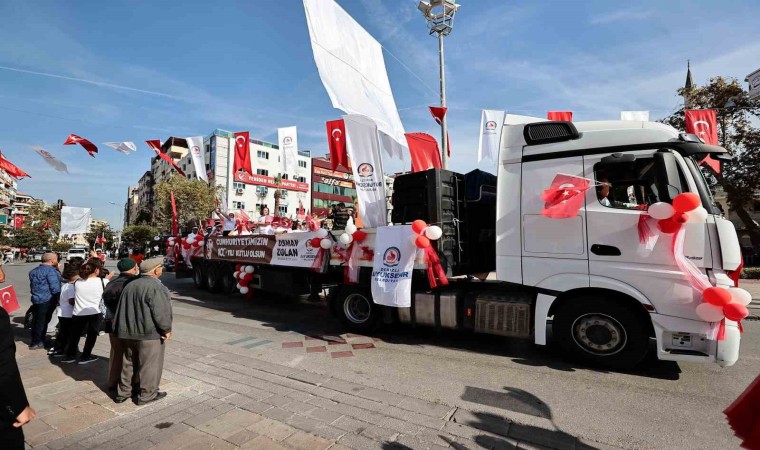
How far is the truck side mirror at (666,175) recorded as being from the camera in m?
4.27

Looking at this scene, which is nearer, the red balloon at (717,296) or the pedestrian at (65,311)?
the red balloon at (717,296)

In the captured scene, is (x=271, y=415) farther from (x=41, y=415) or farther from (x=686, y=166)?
(x=686, y=166)

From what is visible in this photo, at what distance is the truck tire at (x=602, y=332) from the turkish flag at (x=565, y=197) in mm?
1139

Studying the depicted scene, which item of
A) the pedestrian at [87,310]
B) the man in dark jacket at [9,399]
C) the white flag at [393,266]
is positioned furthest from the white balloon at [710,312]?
the pedestrian at [87,310]

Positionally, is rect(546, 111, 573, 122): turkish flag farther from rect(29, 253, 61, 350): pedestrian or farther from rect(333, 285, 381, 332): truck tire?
rect(29, 253, 61, 350): pedestrian

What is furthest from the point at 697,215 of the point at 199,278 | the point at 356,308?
the point at 199,278

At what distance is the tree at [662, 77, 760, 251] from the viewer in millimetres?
17594

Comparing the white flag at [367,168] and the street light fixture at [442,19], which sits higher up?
the street light fixture at [442,19]

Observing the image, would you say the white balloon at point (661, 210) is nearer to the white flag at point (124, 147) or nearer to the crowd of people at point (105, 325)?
the crowd of people at point (105, 325)

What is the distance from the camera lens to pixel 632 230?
4473 millimetres

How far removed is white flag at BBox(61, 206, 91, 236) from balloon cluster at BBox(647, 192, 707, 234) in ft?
53.5

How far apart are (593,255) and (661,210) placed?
89cm

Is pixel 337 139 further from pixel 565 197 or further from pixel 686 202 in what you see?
pixel 686 202

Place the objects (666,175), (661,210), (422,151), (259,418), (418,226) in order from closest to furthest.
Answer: (259,418) < (661,210) < (666,175) < (418,226) < (422,151)
